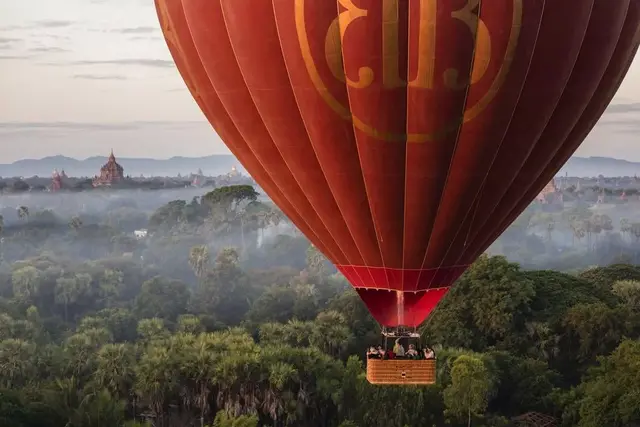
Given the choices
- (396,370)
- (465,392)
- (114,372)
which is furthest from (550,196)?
(396,370)

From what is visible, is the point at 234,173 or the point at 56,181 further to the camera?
the point at 234,173

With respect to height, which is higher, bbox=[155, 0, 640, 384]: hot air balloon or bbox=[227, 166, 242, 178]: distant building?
bbox=[227, 166, 242, 178]: distant building

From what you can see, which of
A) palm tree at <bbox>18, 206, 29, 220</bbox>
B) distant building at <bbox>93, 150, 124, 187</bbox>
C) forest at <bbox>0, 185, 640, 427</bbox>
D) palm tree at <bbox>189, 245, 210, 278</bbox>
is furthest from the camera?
distant building at <bbox>93, 150, 124, 187</bbox>

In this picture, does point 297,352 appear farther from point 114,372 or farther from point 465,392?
point 114,372

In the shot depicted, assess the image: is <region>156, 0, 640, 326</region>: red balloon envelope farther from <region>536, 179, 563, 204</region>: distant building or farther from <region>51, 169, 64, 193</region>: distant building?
<region>536, 179, 563, 204</region>: distant building

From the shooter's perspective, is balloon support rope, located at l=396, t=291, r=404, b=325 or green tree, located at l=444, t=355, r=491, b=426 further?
green tree, located at l=444, t=355, r=491, b=426

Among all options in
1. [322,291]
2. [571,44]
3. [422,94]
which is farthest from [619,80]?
[322,291]

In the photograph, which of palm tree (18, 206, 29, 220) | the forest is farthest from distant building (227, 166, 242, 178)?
the forest
